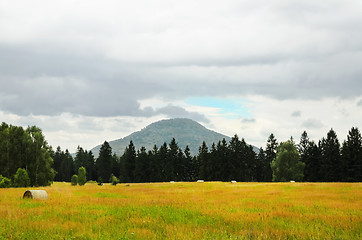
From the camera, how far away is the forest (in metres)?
60.0

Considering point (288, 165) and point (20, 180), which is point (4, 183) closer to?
point (20, 180)

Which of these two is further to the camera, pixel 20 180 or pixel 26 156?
pixel 26 156

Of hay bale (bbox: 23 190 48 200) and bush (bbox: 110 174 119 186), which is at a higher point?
hay bale (bbox: 23 190 48 200)

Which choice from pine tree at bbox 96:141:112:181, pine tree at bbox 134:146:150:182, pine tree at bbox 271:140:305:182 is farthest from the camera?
pine tree at bbox 96:141:112:181

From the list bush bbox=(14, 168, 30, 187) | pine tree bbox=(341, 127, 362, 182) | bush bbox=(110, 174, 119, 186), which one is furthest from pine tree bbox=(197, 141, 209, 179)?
bush bbox=(14, 168, 30, 187)

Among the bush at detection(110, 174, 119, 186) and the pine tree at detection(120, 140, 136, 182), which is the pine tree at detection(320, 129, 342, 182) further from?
the pine tree at detection(120, 140, 136, 182)

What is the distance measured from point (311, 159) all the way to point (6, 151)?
75.0 m

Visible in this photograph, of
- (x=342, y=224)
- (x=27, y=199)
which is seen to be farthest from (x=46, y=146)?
(x=342, y=224)

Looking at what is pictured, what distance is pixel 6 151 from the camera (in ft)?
197

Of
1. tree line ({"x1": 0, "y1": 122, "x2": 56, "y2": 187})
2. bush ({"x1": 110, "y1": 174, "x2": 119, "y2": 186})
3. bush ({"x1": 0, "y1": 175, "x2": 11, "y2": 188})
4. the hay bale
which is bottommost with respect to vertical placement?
bush ({"x1": 110, "y1": 174, "x2": 119, "y2": 186})

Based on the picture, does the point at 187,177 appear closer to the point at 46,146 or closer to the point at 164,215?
the point at 46,146

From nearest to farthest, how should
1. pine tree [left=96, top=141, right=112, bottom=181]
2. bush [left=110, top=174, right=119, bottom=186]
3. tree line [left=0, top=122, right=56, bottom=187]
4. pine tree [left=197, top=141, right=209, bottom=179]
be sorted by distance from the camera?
tree line [left=0, top=122, right=56, bottom=187], bush [left=110, top=174, right=119, bottom=186], pine tree [left=197, top=141, right=209, bottom=179], pine tree [left=96, top=141, right=112, bottom=181]

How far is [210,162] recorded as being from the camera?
9569 cm

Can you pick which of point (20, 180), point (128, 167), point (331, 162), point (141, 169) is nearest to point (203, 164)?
point (141, 169)
